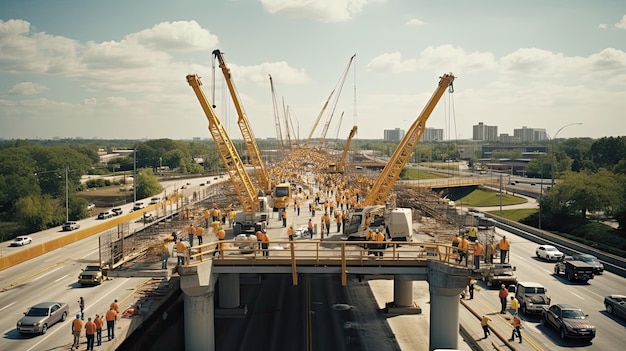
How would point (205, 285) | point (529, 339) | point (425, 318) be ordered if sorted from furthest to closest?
point (425, 318) < point (529, 339) < point (205, 285)

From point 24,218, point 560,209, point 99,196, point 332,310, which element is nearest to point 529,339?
point 332,310

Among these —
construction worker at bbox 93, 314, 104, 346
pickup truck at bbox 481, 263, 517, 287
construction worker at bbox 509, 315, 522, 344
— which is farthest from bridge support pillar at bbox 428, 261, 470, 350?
construction worker at bbox 93, 314, 104, 346

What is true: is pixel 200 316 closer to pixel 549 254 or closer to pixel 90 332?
pixel 90 332

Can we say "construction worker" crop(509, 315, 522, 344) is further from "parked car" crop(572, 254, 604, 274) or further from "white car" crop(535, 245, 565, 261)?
"white car" crop(535, 245, 565, 261)

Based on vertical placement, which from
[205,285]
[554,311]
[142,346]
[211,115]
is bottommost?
[142,346]

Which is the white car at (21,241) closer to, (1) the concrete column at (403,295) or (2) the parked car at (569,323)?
(1) the concrete column at (403,295)

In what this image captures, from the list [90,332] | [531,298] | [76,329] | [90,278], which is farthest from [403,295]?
[90,278]

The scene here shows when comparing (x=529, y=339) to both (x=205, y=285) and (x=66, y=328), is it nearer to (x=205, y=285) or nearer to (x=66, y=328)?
(x=205, y=285)
